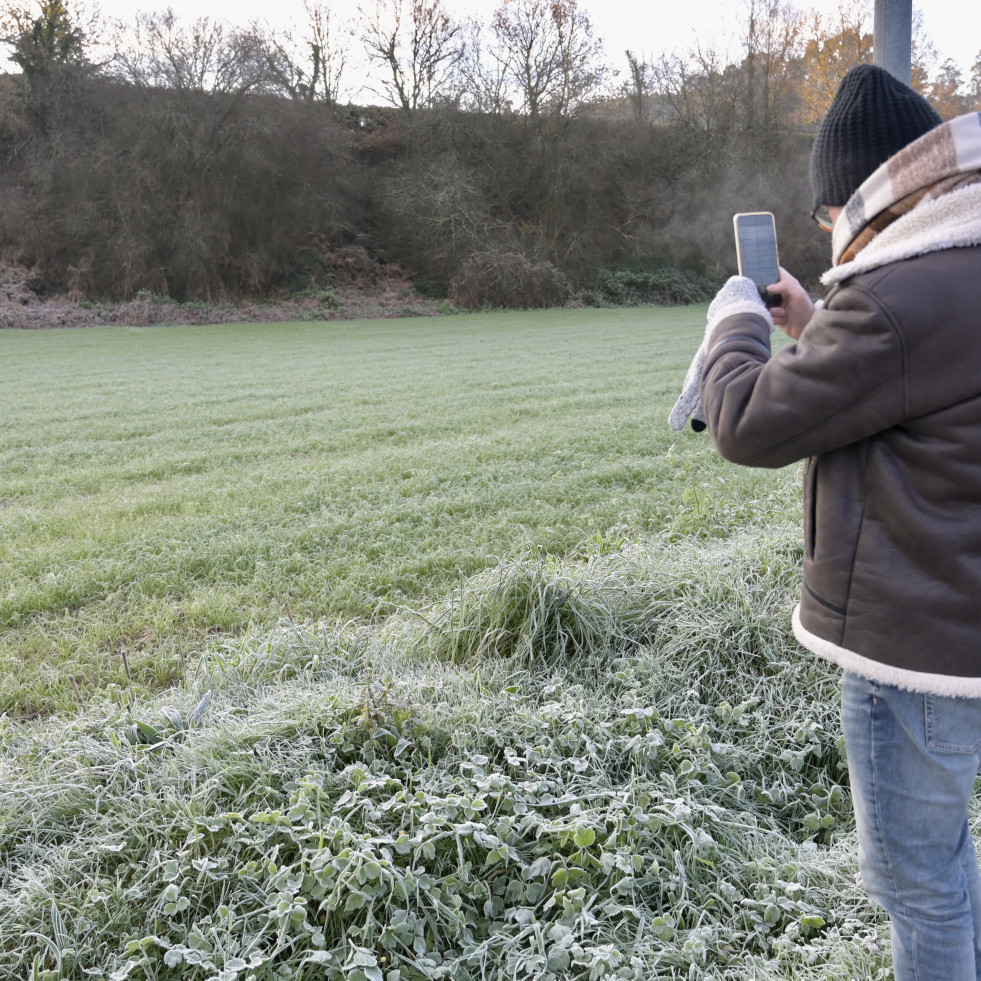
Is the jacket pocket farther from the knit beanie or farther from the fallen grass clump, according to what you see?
the fallen grass clump

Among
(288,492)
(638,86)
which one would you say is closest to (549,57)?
(638,86)

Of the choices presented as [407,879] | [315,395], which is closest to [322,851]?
[407,879]

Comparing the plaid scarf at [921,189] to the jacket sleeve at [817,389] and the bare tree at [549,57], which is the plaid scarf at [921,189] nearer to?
the jacket sleeve at [817,389]

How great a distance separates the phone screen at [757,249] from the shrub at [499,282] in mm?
23373

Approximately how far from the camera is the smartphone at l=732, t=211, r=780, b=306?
172 centimetres

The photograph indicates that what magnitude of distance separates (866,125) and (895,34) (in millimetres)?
1570

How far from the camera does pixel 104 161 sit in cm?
2320

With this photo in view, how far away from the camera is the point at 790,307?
170cm

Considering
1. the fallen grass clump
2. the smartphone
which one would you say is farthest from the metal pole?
the fallen grass clump

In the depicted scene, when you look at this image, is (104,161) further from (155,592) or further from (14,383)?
(155,592)

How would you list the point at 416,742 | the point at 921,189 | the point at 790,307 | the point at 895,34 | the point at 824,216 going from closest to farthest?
the point at 921,189 → the point at 824,216 → the point at 790,307 → the point at 416,742 → the point at 895,34

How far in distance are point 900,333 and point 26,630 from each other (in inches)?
149

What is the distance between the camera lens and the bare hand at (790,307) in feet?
5.51

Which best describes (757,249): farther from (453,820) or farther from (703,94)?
(703,94)
